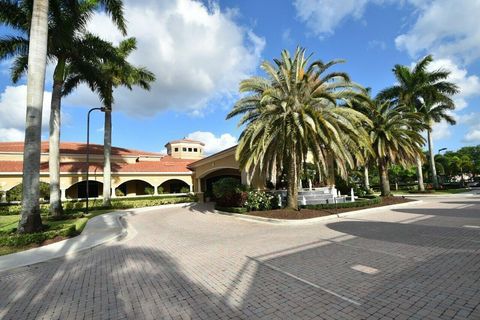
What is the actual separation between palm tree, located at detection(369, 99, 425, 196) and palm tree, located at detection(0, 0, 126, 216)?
20.1m

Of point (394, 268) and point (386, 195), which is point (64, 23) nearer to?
point (394, 268)

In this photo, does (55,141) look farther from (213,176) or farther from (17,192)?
(213,176)

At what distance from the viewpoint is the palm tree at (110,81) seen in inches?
816

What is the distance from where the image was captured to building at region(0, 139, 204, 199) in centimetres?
2659

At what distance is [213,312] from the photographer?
4.26 m

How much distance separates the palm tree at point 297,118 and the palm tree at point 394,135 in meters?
7.21

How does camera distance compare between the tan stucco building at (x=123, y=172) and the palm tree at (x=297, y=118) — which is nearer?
the palm tree at (x=297, y=118)

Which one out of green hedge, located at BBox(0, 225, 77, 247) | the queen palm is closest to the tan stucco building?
green hedge, located at BBox(0, 225, 77, 247)

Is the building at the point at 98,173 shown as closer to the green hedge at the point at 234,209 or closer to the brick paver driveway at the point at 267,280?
the green hedge at the point at 234,209

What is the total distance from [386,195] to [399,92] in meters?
14.6

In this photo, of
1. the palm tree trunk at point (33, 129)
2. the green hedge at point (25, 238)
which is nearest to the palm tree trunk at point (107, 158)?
the palm tree trunk at point (33, 129)

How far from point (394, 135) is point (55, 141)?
83.1 ft

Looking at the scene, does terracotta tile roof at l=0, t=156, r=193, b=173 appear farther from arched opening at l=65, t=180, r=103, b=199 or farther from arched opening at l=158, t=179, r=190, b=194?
arched opening at l=158, t=179, r=190, b=194

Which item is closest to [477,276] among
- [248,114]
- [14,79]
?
[248,114]
